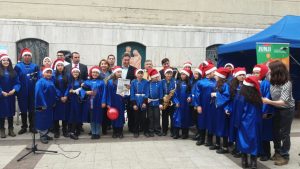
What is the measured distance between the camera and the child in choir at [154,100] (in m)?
8.27

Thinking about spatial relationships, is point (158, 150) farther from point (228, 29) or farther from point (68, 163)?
point (228, 29)

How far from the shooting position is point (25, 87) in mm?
8570

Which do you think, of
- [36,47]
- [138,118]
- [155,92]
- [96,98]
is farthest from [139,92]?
[36,47]

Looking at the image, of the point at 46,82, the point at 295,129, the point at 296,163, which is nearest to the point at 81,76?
the point at 46,82

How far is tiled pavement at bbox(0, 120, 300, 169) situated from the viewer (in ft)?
19.7

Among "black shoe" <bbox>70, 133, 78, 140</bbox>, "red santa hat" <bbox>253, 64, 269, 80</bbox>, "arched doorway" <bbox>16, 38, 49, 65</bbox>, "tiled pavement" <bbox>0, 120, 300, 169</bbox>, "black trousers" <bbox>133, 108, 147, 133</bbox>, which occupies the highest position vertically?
"arched doorway" <bbox>16, 38, 49, 65</bbox>

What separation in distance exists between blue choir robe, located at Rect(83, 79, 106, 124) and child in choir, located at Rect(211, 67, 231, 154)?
2687 mm

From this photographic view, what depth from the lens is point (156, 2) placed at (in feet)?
47.1

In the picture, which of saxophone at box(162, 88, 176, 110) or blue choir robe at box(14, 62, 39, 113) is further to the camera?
blue choir robe at box(14, 62, 39, 113)

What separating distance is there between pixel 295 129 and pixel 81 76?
20.1ft

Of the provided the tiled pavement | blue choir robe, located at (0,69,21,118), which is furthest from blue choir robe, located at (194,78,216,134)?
blue choir robe, located at (0,69,21,118)

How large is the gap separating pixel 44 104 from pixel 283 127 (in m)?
5.00

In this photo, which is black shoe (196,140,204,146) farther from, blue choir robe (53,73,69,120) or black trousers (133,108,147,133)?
blue choir robe (53,73,69,120)

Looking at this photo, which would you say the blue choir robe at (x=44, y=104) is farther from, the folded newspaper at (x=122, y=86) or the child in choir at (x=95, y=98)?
the folded newspaper at (x=122, y=86)
